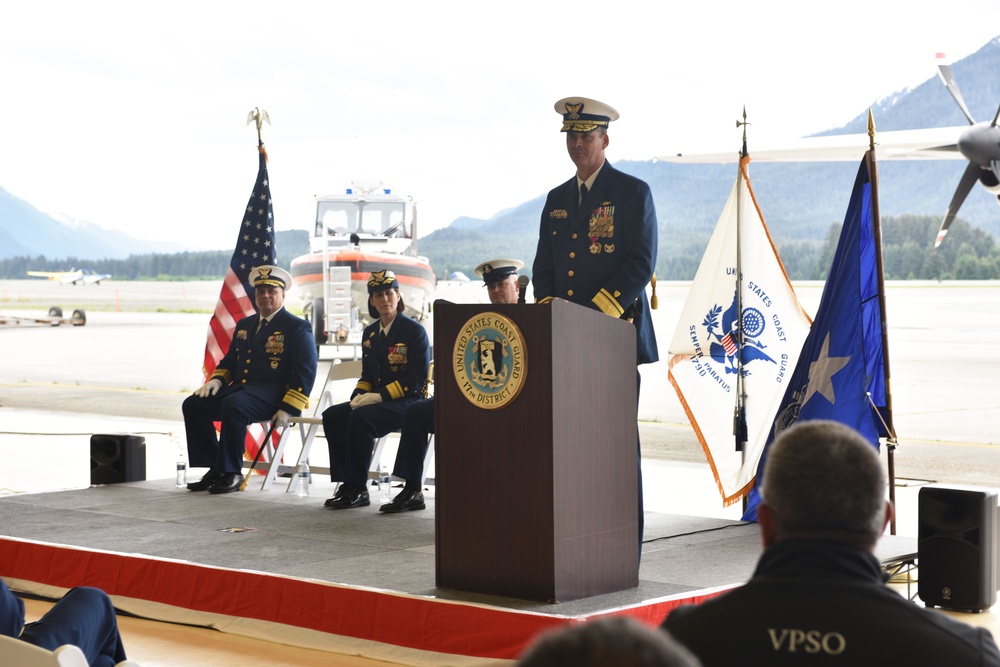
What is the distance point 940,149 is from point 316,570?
13.6m

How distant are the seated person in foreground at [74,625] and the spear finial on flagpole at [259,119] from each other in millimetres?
5297

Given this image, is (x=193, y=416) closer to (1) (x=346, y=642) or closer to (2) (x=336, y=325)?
(1) (x=346, y=642)

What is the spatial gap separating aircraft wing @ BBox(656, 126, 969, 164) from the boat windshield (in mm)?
4153

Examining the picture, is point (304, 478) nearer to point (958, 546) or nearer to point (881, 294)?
point (881, 294)

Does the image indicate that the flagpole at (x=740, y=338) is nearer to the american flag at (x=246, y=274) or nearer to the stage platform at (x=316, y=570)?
the stage platform at (x=316, y=570)

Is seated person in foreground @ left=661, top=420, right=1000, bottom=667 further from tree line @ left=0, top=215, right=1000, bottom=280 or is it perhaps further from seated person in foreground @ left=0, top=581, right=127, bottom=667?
tree line @ left=0, top=215, right=1000, bottom=280

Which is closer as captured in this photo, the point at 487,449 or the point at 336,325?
the point at 487,449

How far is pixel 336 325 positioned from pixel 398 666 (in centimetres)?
1416

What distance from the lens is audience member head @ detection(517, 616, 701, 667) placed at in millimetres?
859

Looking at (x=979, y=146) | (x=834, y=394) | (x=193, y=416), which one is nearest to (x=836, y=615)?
(x=834, y=394)

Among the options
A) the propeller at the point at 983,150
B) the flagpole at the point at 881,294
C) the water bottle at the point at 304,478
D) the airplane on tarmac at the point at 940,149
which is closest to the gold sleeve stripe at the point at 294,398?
the water bottle at the point at 304,478

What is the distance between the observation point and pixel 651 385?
18.3 metres

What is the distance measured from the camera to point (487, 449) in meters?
3.81

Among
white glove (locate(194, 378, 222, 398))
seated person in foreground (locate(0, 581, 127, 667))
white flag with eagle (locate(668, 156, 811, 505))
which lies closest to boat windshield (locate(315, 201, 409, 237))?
white glove (locate(194, 378, 222, 398))
